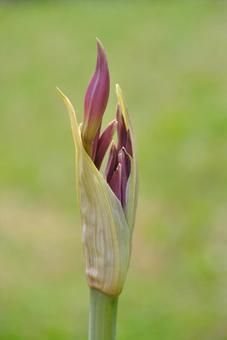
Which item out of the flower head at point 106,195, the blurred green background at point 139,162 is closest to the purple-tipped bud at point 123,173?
the flower head at point 106,195

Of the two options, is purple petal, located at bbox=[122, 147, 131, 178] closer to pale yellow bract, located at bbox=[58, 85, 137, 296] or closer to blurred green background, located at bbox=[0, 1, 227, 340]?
pale yellow bract, located at bbox=[58, 85, 137, 296]

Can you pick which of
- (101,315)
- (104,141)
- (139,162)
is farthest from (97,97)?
(139,162)

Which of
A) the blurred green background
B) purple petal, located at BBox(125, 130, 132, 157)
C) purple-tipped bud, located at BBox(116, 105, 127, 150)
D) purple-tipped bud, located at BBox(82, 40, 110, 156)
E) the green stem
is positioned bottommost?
the blurred green background

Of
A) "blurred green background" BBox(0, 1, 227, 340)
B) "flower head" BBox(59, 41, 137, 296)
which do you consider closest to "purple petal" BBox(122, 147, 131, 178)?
"flower head" BBox(59, 41, 137, 296)

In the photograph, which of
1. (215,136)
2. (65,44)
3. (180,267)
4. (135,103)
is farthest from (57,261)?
(65,44)

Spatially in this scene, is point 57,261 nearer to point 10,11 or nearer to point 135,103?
point 135,103

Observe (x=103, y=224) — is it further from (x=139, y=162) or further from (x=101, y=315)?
(x=139, y=162)
